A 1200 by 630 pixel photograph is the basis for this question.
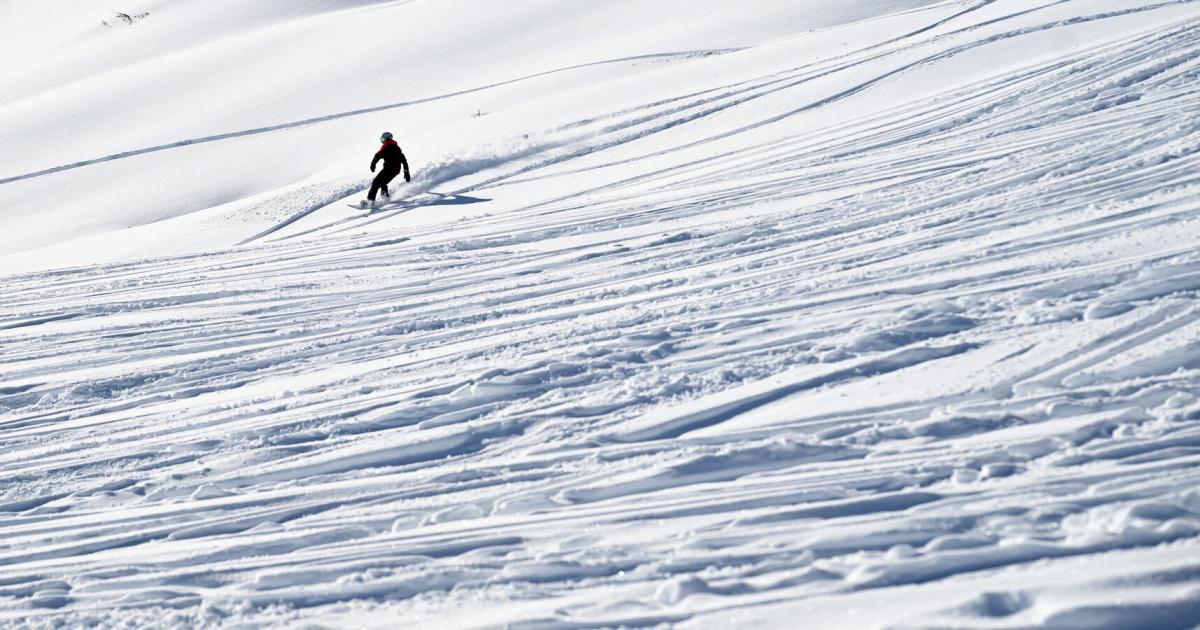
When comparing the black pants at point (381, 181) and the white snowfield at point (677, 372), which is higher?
the black pants at point (381, 181)

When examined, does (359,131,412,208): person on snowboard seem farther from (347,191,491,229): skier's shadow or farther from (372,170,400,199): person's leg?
(347,191,491,229): skier's shadow

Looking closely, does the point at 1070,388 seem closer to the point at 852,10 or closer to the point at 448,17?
the point at 852,10

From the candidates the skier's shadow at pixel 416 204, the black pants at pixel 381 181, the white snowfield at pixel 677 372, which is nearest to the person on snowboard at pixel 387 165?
the black pants at pixel 381 181

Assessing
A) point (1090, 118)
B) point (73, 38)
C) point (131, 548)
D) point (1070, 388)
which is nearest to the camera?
point (131, 548)

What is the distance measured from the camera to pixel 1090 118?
8578mm

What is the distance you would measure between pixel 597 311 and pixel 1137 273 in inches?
110

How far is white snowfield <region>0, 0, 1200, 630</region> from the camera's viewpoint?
12.0ft

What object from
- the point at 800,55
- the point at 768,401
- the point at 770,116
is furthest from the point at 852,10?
the point at 768,401

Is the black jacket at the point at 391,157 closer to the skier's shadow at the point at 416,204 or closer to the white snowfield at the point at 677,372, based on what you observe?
the skier's shadow at the point at 416,204

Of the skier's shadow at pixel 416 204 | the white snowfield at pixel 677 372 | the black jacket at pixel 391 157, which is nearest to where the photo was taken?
the white snowfield at pixel 677 372

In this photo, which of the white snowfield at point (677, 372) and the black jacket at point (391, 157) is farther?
the black jacket at point (391, 157)

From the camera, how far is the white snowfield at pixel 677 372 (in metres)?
3.65

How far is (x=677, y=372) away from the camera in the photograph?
17.1 feet

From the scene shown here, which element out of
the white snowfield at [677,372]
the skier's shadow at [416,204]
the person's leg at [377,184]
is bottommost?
the white snowfield at [677,372]
